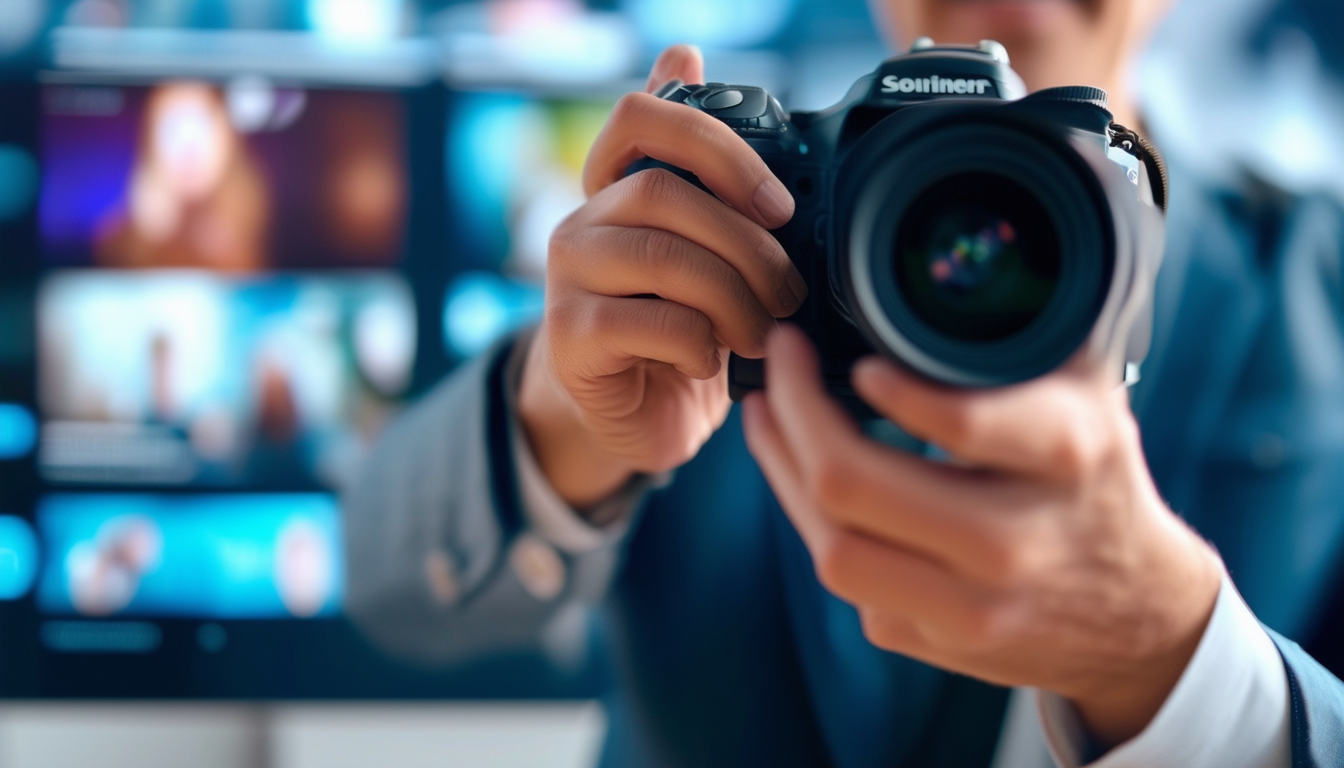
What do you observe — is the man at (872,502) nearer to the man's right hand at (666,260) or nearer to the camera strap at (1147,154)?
the man's right hand at (666,260)

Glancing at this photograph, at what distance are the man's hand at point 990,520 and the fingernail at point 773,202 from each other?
0.30 feet

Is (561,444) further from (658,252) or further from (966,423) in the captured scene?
(966,423)

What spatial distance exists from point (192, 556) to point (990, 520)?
0.85m

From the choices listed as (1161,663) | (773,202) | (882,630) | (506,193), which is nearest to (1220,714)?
(1161,663)

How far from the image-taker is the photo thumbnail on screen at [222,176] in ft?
2.69

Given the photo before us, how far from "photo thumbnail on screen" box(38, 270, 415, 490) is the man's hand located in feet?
2.09

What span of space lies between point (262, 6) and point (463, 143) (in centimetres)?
23

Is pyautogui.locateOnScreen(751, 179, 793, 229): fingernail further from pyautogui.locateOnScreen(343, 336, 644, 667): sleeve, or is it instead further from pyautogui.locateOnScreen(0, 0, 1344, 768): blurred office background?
pyautogui.locateOnScreen(0, 0, 1344, 768): blurred office background

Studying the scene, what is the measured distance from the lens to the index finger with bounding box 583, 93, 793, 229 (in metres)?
0.37

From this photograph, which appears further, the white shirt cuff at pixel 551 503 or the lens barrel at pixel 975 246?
the white shirt cuff at pixel 551 503

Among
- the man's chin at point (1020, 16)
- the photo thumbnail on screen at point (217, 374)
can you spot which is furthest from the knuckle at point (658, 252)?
the photo thumbnail on screen at point (217, 374)

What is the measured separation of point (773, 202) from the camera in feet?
1.20

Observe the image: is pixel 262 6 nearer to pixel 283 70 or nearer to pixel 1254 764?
pixel 283 70

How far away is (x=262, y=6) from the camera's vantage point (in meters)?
0.82
